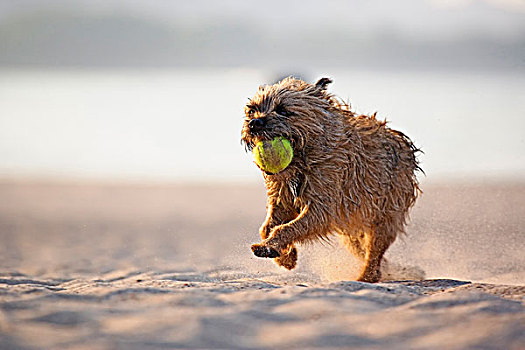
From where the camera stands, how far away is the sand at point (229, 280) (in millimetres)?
4020

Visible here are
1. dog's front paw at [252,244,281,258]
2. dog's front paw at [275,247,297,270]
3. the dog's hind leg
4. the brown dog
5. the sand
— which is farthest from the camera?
the dog's hind leg

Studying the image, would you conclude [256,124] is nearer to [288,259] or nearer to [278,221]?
[278,221]

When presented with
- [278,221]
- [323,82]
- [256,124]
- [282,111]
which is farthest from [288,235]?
[323,82]

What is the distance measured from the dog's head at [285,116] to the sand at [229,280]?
50.6 inches

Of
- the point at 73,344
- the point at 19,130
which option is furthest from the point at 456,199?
the point at 19,130

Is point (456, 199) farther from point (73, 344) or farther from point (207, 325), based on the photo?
point (73, 344)

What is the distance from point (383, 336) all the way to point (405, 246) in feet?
14.5

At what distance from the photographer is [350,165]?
614 centimetres

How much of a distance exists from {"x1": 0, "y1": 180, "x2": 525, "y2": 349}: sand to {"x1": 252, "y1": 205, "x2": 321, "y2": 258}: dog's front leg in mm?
291

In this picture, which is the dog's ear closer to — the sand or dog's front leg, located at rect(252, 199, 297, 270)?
dog's front leg, located at rect(252, 199, 297, 270)

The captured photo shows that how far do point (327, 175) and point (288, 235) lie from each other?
0.67 metres

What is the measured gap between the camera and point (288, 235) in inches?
225

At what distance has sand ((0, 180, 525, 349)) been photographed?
402cm

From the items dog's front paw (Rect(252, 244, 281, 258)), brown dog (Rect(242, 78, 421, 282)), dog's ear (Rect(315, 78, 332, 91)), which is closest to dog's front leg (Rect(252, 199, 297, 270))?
brown dog (Rect(242, 78, 421, 282))
